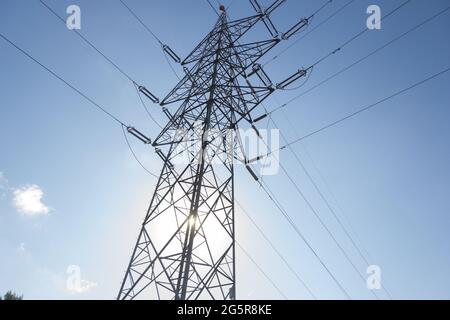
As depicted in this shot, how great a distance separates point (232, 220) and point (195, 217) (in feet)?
Result: 4.39

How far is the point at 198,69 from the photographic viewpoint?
40.0 feet

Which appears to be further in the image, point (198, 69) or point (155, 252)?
point (198, 69)

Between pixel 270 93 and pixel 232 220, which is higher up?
pixel 270 93

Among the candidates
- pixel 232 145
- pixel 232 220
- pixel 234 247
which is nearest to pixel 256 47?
pixel 232 145
